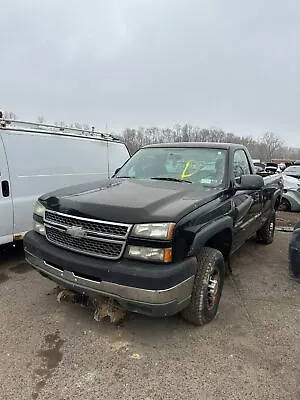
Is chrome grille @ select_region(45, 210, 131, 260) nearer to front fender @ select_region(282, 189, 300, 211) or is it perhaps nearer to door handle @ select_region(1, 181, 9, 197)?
door handle @ select_region(1, 181, 9, 197)

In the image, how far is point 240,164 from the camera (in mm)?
4391

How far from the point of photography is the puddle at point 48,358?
7.93 ft

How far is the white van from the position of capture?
4414mm

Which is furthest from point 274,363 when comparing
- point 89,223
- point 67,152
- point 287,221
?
point 287,221

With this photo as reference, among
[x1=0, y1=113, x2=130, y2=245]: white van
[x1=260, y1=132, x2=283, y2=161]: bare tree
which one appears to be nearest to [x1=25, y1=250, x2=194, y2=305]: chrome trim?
[x1=0, y1=113, x2=130, y2=245]: white van

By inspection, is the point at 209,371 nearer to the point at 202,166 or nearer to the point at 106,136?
the point at 202,166

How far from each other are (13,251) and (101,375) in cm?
353

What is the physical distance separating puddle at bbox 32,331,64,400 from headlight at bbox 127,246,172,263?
3.66ft

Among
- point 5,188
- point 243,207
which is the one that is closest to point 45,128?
point 5,188

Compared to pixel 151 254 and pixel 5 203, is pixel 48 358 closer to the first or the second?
pixel 151 254

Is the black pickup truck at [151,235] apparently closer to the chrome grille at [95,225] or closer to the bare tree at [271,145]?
the chrome grille at [95,225]

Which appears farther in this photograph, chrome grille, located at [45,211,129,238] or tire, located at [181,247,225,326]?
tire, located at [181,247,225,326]

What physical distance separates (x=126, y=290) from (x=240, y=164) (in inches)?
104

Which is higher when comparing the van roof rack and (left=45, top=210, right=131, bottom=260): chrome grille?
the van roof rack
